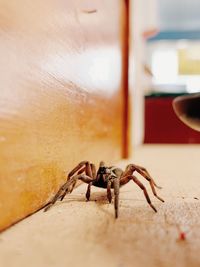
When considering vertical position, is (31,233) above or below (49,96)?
below

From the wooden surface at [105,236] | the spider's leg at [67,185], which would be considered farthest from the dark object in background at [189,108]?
the spider's leg at [67,185]

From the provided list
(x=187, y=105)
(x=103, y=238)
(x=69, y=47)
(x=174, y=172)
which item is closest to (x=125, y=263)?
(x=103, y=238)

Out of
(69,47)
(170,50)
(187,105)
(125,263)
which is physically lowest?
(125,263)

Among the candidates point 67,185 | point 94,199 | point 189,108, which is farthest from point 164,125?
point 189,108

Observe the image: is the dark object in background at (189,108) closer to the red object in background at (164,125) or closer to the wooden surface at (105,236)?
the wooden surface at (105,236)

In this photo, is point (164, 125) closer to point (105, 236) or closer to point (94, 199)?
point (94, 199)

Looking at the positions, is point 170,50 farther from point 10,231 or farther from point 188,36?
point 10,231

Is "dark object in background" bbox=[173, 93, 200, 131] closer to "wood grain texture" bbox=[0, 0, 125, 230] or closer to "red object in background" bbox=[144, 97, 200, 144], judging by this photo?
"wood grain texture" bbox=[0, 0, 125, 230]

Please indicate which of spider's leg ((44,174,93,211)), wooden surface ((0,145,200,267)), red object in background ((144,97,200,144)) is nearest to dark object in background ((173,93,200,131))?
wooden surface ((0,145,200,267))
